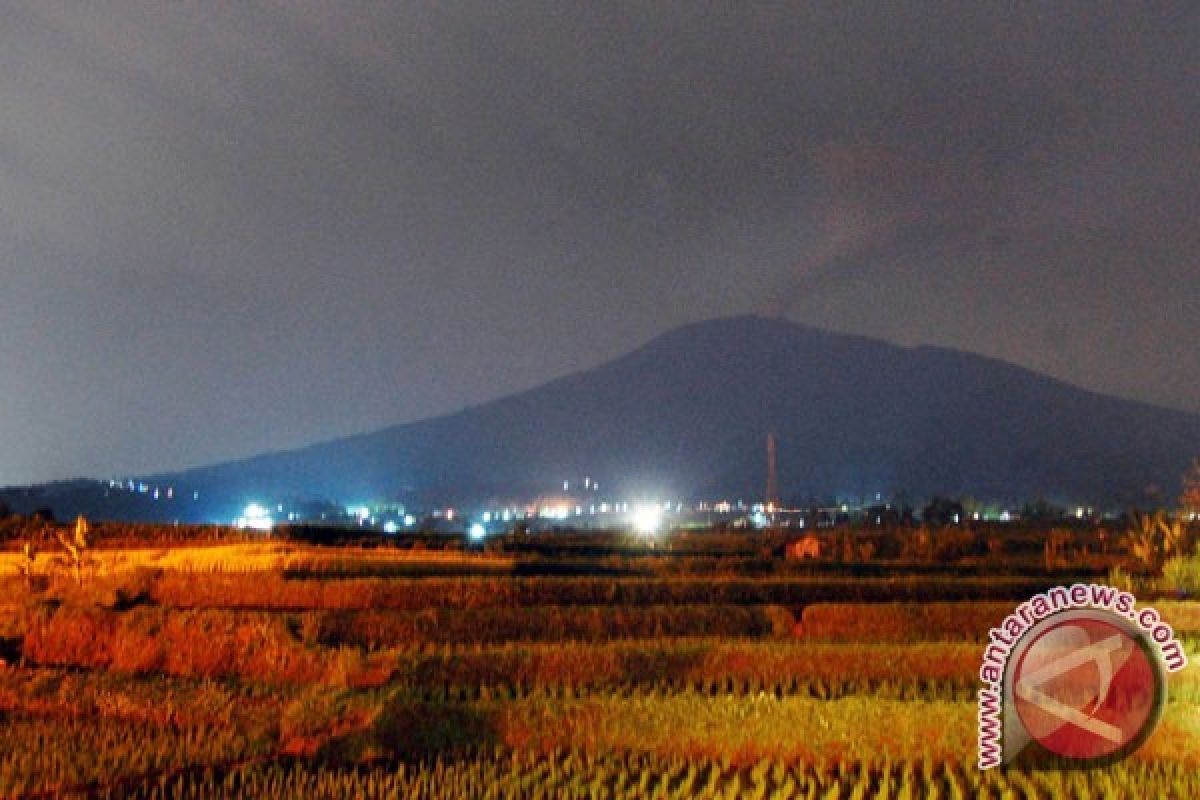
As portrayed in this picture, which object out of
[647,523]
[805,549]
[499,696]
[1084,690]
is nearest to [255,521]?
[647,523]

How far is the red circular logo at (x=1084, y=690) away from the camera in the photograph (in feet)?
24.9

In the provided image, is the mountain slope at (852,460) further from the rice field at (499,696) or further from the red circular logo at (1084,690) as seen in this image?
the red circular logo at (1084,690)

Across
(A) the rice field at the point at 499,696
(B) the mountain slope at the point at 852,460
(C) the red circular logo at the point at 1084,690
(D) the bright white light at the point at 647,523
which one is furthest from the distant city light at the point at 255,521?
(B) the mountain slope at the point at 852,460

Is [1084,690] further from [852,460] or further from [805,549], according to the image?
[852,460]

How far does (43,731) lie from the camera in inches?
344

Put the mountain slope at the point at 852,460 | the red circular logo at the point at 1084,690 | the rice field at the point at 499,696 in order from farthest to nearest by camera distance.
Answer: the mountain slope at the point at 852,460
the red circular logo at the point at 1084,690
the rice field at the point at 499,696

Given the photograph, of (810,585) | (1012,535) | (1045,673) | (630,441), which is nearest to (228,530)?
(810,585)

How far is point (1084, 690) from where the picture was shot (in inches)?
332

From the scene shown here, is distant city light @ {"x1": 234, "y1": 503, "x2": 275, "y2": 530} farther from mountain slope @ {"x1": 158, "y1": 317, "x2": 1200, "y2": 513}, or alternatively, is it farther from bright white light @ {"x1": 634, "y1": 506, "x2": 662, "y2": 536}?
mountain slope @ {"x1": 158, "y1": 317, "x2": 1200, "y2": 513}

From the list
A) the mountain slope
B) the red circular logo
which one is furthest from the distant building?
the mountain slope

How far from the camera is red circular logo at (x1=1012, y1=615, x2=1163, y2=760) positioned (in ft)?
24.9

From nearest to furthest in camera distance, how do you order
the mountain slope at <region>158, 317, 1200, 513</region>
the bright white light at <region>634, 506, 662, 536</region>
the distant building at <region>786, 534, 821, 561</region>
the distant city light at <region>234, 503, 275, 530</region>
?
1. the distant building at <region>786, 534, 821, 561</region>
2. the distant city light at <region>234, 503, 275, 530</region>
3. the bright white light at <region>634, 506, 662, 536</region>
4. the mountain slope at <region>158, 317, 1200, 513</region>

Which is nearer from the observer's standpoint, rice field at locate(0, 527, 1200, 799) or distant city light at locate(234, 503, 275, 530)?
rice field at locate(0, 527, 1200, 799)

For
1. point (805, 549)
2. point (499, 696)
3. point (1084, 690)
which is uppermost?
point (805, 549)
